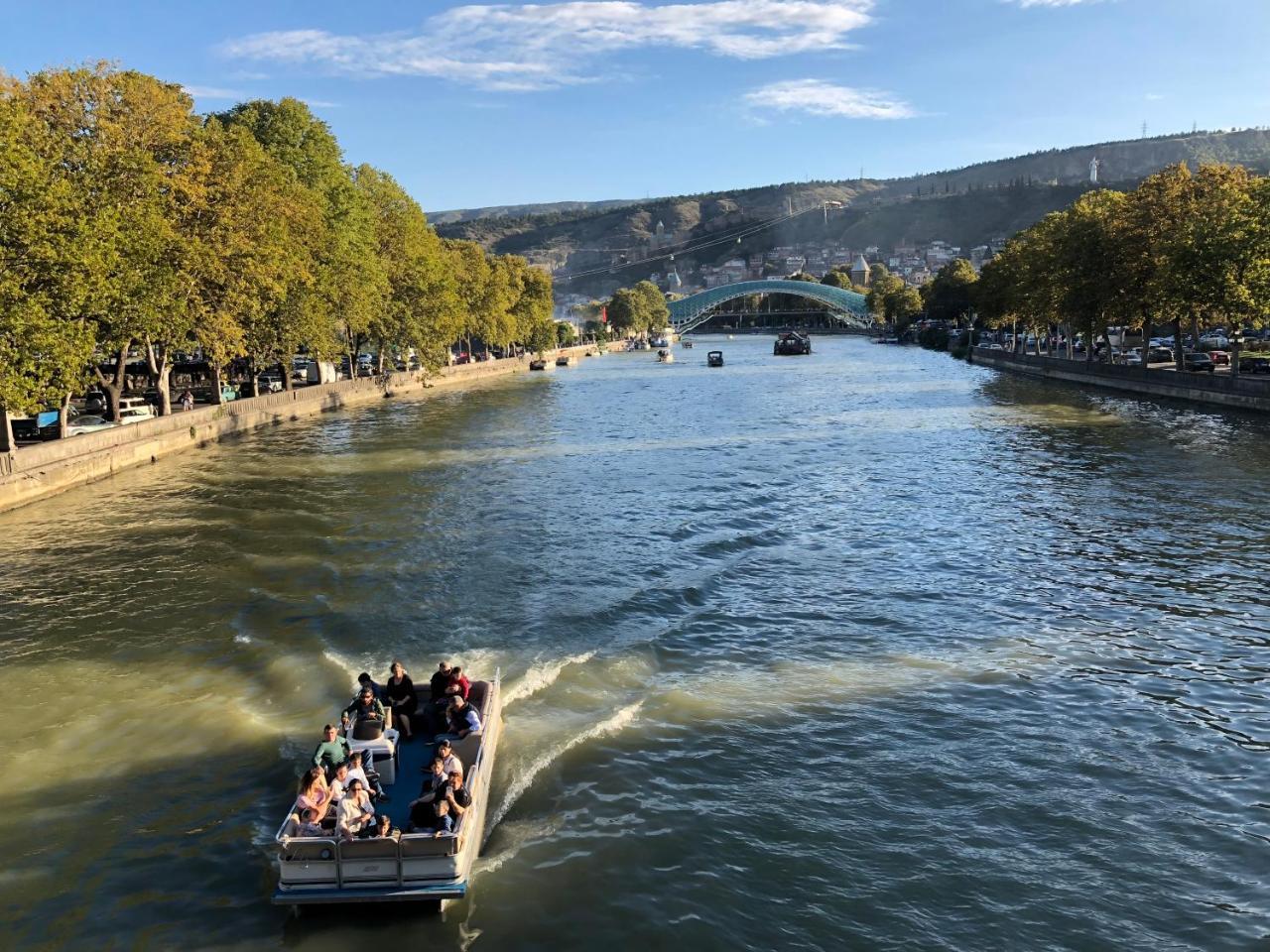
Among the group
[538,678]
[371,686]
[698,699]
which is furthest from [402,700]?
[698,699]

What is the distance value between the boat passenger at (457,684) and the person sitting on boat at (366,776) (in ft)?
6.40

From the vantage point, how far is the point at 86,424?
46656 mm

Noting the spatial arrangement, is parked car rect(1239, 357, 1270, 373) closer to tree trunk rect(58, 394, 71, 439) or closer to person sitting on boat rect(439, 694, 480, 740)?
person sitting on boat rect(439, 694, 480, 740)

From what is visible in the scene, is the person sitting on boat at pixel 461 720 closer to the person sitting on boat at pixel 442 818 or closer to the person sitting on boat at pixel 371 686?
the person sitting on boat at pixel 371 686

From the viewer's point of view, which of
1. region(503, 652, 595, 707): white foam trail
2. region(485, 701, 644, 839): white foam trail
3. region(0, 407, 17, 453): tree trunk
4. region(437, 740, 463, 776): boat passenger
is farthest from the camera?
region(0, 407, 17, 453): tree trunk

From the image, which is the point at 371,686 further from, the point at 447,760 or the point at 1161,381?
the point at 1161,381

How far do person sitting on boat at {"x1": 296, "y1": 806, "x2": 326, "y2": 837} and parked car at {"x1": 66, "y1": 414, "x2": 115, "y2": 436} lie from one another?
3872 cm

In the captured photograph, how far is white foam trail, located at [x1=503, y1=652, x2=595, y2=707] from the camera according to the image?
1741 cm

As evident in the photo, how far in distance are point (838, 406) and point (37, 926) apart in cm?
6377

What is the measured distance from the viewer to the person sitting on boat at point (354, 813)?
36.9 feet

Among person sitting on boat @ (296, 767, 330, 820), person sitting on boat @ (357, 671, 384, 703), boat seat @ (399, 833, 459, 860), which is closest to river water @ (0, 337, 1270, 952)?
boat seat @ (399, 833, 459, 860)

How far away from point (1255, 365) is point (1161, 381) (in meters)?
7.59

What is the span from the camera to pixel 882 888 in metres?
11.6

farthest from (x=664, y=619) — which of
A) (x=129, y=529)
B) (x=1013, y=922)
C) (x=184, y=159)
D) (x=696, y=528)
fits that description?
(x=184, y=159)
